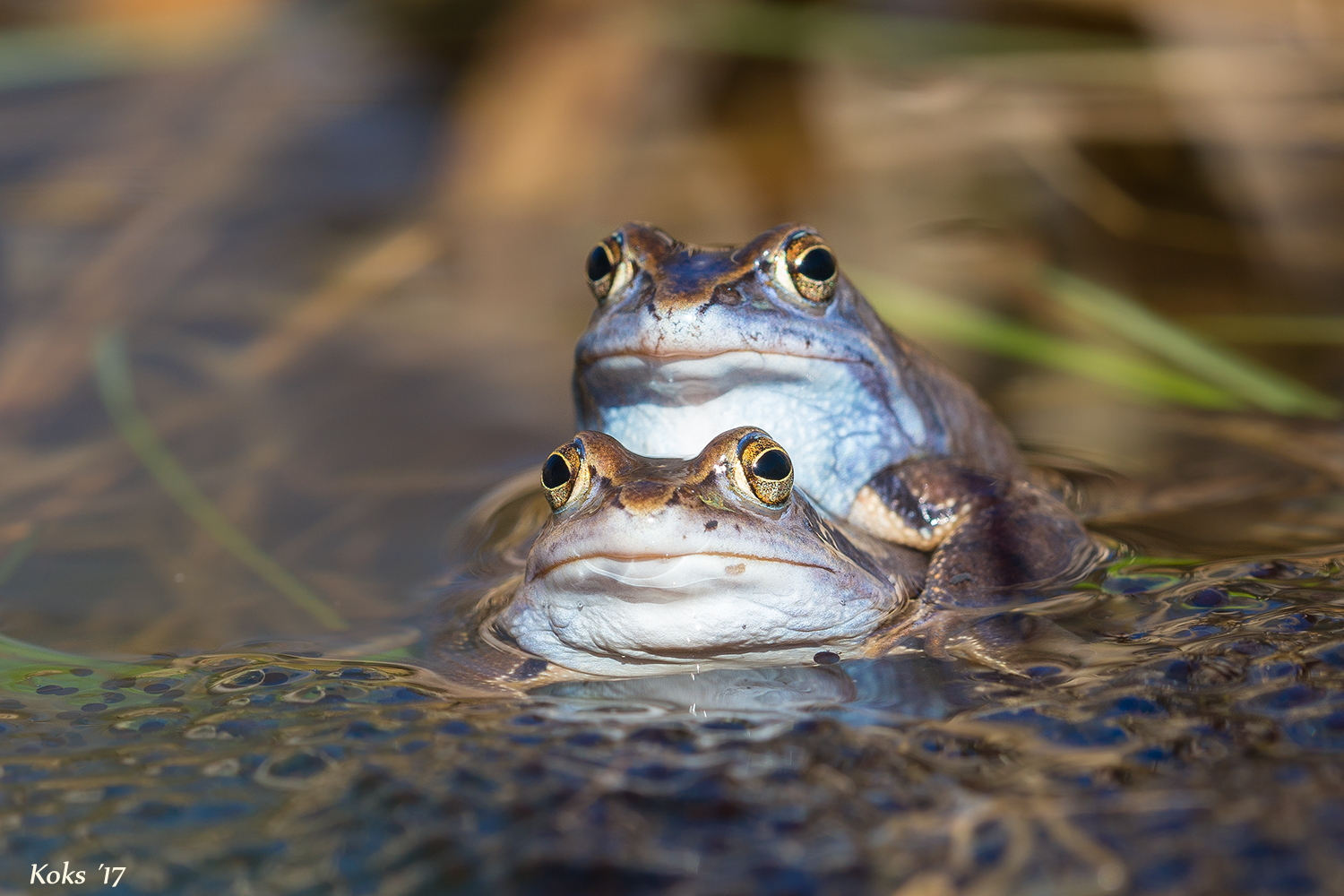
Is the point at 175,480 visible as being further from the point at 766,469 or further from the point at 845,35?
the point at 845,35

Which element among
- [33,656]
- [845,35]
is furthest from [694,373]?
[845,35]

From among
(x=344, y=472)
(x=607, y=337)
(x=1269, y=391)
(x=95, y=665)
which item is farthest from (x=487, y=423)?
(x=1269, y=391)

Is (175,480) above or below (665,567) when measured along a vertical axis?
above

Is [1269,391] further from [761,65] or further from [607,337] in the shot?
[761,65]

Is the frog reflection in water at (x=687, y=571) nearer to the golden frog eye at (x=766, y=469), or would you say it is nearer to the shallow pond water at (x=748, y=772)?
the golden frog eye at (x=766, y=469)

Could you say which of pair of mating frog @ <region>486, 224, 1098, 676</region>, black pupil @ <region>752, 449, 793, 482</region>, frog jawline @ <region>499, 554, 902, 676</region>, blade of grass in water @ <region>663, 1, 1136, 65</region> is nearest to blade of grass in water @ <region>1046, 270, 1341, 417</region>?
pair of mating frog @ <region>486, 224, 1098, 676</region>
